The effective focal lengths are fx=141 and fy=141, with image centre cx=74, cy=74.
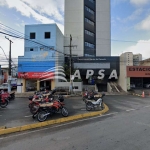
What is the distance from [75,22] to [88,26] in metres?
3.73

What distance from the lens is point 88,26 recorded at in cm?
3831

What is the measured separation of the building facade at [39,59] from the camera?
24328 mm

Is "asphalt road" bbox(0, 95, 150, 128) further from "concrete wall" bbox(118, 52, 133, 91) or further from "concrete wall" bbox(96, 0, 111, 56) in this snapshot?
"concrete wall" bbox(96, 0, 111, 56)

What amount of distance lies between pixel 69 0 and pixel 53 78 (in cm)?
2482

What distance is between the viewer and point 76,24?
37.2m

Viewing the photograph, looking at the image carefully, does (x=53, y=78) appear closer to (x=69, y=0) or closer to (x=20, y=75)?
(x=20, y=75)

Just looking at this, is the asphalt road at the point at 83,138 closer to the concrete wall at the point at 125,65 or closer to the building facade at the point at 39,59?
the building facade at the point at 39,59

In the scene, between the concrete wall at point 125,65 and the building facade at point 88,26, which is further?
the building facade at point 88,26

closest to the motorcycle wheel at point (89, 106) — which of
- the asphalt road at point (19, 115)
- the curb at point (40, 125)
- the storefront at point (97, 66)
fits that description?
the asphalt road at point (19, 115)

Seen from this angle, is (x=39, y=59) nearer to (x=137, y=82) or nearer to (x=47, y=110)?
(x=47, y=110)

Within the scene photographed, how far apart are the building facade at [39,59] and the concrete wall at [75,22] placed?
11.1 meters

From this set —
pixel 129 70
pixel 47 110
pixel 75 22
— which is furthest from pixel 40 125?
A: pixel 75 22

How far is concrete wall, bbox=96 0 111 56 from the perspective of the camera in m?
39.6

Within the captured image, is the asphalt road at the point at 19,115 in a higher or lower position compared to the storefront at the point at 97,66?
lower
